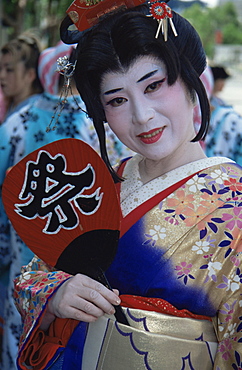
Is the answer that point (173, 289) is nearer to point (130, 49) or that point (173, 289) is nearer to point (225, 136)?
point (130, 49)

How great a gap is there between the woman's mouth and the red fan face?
16 centimetres

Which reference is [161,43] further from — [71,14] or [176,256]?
[176,256]

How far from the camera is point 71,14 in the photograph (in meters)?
1.47

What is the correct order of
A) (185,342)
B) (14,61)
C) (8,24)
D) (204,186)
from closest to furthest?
(185,342)
(204,186)
(14,61)
(8,24)

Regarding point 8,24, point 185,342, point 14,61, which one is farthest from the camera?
point 8,24

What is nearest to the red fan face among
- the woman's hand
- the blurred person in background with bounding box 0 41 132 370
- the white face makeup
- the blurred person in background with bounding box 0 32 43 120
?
the woman's hand

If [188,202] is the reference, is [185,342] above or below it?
below

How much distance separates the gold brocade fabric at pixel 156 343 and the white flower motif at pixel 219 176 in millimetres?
381

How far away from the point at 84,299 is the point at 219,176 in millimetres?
501

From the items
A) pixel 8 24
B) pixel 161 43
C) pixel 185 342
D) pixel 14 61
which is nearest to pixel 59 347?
pixel 185 342

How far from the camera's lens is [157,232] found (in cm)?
141

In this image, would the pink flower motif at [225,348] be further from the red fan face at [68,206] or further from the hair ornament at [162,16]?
the hair ornament at [162,16]

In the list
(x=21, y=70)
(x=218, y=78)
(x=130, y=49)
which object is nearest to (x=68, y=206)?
(x=130, y=49)

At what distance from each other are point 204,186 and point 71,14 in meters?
0.60
